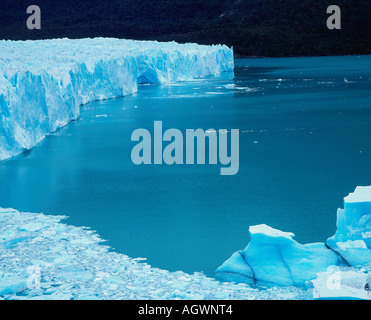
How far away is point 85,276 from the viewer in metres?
3.57

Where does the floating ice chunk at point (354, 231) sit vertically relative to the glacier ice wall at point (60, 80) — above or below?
below

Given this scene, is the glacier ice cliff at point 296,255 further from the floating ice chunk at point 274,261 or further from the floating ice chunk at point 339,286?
the floating ice chunk at point 339,286

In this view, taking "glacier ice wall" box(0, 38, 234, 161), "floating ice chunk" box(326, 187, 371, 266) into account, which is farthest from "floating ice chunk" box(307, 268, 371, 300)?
"glacier ice wall" box(0, 38, 234, 161)

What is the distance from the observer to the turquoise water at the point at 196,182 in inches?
174

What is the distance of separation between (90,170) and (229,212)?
227 centimetres

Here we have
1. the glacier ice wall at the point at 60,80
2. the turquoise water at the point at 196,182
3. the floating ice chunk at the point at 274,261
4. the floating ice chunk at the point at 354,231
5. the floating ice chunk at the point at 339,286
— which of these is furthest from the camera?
the glacier ice wall at the point at 60,80

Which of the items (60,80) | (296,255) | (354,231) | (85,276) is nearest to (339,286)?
(296,255)

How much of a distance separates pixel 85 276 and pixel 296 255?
128 cm

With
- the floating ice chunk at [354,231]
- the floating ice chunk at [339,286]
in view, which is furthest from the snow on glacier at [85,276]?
the floating ice chunk at [354,231]

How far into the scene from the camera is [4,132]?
23.1 ft

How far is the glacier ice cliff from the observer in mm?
3529

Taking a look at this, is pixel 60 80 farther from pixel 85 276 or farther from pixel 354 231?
pixel 354 231

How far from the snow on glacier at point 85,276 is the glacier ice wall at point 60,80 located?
321cm

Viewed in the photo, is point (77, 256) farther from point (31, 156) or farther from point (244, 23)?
point (244, 23)
